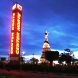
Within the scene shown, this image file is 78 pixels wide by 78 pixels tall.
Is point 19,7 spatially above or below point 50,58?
above

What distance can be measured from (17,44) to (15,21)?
32.0ft

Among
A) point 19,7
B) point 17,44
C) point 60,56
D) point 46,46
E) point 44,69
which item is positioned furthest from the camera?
point 46,46

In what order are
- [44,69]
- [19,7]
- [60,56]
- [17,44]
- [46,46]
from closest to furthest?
1. [44,69]
2. [17,44]
3. [19,7]
4. [60,56]
5. [46,46]

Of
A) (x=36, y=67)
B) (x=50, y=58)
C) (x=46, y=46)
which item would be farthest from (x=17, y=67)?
(x=46, y=46)

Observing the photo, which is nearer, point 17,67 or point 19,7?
point 17,67

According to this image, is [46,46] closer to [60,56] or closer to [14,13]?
[60,56]

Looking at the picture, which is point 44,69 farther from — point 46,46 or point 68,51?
point 46,46

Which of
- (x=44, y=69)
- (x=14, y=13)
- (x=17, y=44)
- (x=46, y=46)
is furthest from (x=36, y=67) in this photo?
(x=46, y=46)

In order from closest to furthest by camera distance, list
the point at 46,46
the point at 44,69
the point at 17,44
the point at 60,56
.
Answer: the point at 44,69
the point at 17,44
the point at 60,56
the point at 46,46

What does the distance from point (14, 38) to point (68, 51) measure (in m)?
43.2

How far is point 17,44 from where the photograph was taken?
12112 centimetres

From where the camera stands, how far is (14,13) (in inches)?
5005

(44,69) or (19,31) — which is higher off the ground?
(19,31)

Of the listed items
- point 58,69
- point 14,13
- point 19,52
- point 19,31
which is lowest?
point 58,69
